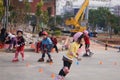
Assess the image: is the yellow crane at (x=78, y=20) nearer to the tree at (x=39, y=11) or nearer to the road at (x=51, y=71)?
the tree at (x=39, y=11)

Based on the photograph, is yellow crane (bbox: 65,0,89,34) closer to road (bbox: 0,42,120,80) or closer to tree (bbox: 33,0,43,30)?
tree (bbox: 33,0,43,30)

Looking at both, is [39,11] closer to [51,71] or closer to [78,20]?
[78,20]

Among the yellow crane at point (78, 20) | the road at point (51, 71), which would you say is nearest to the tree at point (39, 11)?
the yellow crane at point (78, 20)

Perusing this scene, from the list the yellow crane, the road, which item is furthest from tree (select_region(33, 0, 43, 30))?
the road

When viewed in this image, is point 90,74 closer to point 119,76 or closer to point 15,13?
point 119,76

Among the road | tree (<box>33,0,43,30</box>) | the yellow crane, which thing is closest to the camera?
the road

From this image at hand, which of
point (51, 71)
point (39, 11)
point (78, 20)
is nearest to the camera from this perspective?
point (51, 71)

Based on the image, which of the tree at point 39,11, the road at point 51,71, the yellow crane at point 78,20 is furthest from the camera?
the tree at point 39,11

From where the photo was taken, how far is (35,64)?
18.4 m

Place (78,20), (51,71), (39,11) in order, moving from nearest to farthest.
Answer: (51,71), (78,20), (39,11)

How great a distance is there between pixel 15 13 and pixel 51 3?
42493mm

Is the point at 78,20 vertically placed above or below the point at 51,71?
below

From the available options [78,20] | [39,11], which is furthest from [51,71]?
[39,11]

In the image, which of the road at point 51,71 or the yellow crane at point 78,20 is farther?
the yellow crane at point 78,20
